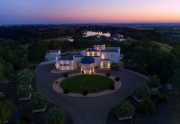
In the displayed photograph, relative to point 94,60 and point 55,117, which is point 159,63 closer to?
point 94,60

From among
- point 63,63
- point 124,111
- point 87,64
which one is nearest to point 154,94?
point 124,111

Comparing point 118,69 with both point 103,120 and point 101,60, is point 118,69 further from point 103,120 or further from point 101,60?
point 103,120

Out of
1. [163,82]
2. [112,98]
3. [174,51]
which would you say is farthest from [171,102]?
[174,51]

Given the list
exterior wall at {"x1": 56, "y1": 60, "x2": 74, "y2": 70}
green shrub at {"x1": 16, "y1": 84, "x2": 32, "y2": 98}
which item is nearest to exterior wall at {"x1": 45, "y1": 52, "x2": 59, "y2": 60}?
exterior wall at {"x1": 56, "y1": 60, "x2": 74, "y2": 70}

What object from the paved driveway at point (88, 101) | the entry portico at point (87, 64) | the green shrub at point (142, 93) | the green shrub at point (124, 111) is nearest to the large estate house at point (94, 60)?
the entry portico at point (87, 64)

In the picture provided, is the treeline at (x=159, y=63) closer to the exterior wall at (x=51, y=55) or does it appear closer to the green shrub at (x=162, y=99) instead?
the green shrub at (x=162, y=99)

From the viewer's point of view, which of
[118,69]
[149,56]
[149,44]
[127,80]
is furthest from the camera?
[149,44]
